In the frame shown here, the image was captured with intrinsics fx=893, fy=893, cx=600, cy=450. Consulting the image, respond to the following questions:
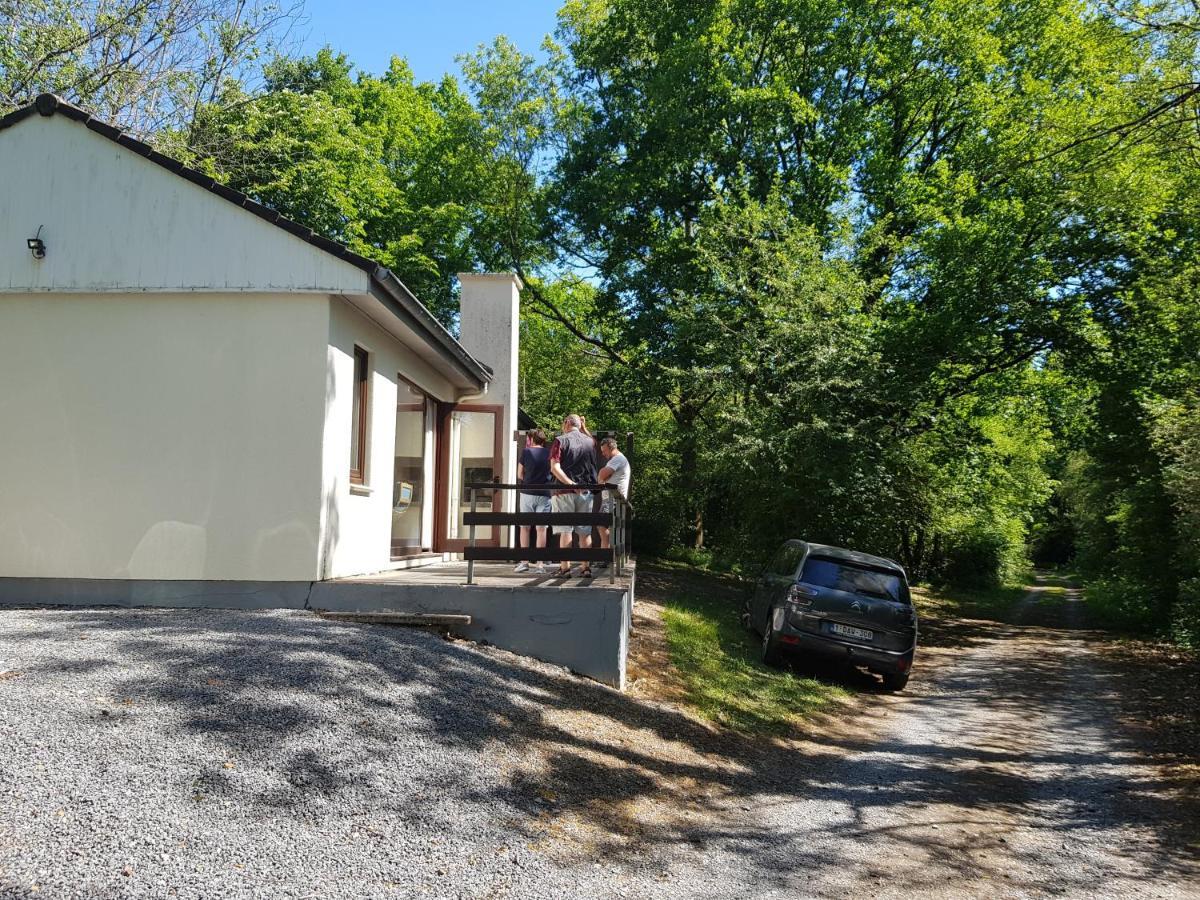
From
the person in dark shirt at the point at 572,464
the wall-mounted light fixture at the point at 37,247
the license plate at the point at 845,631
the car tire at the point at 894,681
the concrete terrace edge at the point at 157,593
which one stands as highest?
the wall-mounted light fixture at the point at 37,247

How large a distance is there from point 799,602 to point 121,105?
1669cm

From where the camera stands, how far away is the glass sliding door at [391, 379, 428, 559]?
12.4 m

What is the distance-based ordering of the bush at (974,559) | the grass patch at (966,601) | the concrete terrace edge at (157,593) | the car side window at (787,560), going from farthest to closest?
the bush at (974,559)
the grass patch at (966,601)
the car side window at (787,560)
the concrete terrace edge at (157,593)

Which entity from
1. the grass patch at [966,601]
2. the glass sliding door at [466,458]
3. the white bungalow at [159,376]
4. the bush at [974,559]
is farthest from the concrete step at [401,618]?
the bush at [974,559]

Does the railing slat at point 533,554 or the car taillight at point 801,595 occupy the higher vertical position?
the railing slat at point 533,554

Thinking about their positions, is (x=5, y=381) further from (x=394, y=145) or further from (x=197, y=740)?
(x=394, y=145)

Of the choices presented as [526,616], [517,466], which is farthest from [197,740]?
[517,466]

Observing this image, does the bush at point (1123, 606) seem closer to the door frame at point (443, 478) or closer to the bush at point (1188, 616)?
the bush at point (1188, 616)

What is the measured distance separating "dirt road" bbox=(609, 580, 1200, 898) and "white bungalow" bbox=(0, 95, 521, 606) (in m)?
5.22

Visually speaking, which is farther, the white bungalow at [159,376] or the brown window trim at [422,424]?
the brown window trim at [422,424]

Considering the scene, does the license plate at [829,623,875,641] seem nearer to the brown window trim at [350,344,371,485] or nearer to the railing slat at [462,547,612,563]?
the railing slat at [462,547,612,563]

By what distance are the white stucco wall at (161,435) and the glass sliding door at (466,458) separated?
5291 mm

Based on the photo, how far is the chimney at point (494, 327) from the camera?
1562 cm

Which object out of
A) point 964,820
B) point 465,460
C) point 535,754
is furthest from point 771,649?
point 535,754
